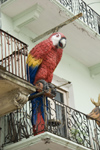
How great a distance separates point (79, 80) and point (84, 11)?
1.85 m

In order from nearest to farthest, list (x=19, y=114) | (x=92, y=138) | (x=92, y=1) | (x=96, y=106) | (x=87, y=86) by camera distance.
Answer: (x=19, y=114), (x=92, y=138), (x=96, y=106), (x=87, y=86), (x=92, y=1)

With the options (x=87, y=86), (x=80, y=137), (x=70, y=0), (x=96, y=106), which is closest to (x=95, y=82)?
(x=87, y=86)

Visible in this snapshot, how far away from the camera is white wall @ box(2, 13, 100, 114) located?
38.1 ft

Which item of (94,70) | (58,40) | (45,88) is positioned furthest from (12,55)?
(94,70)

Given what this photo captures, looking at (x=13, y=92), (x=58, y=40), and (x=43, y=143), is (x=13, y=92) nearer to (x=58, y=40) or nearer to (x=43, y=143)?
(x=43, y=143)

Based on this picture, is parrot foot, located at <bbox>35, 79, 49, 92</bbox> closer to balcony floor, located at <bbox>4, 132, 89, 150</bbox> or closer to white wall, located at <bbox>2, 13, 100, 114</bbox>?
balcony floor, located at <bbox>4, 132, 89, 150</bbox>

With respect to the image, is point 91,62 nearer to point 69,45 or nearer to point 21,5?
point 69,45

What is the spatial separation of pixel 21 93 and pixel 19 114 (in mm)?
1103

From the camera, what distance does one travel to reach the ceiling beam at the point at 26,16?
34.6ft

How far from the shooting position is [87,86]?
40.4 ft

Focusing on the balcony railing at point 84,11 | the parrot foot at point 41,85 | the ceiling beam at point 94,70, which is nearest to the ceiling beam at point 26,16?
the balcony railing at point 84,11

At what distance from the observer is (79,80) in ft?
39.9

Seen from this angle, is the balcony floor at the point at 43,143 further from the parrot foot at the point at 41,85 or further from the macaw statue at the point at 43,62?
the parrot foot at the point at 41,85

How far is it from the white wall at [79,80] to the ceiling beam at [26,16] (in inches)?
11.6
